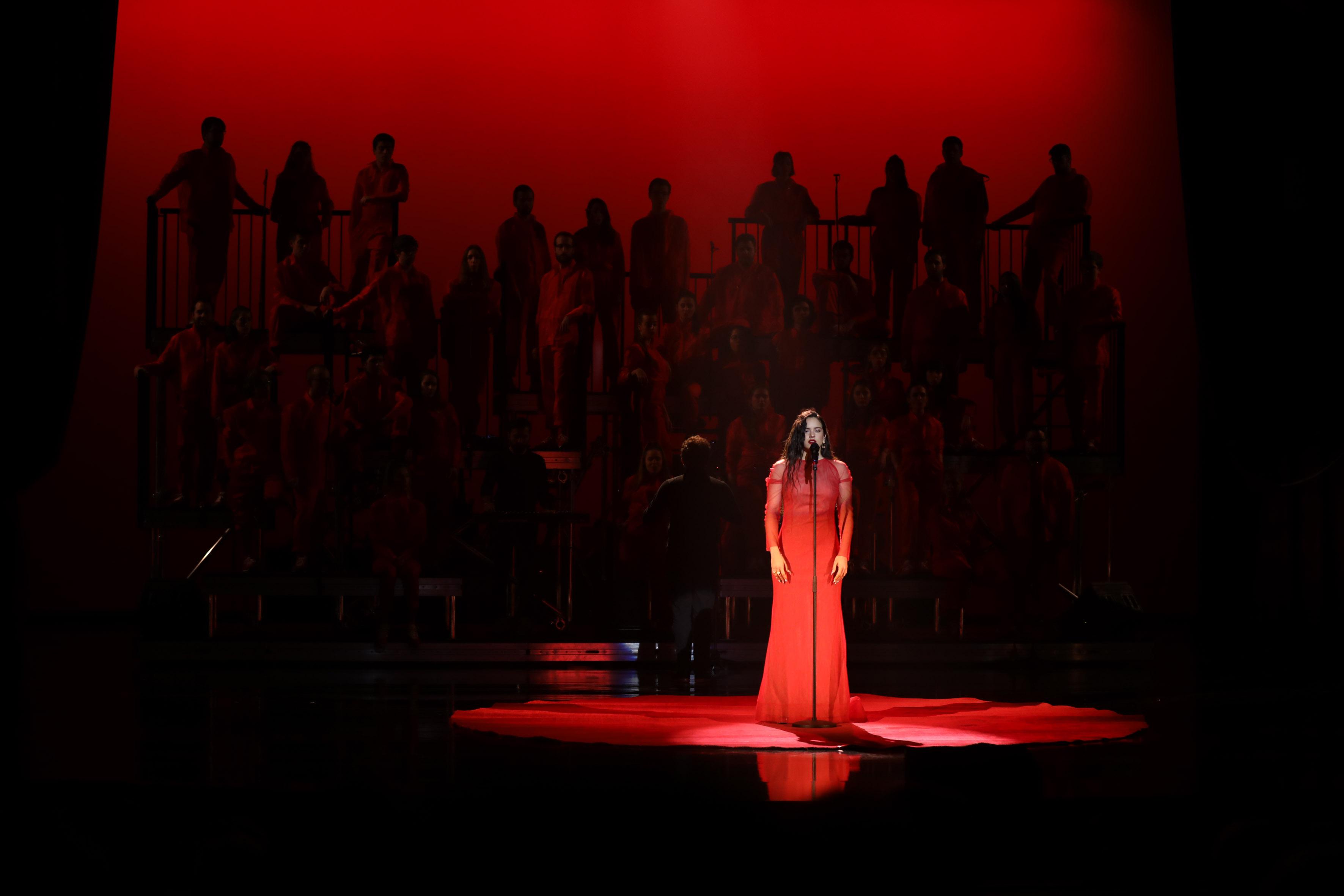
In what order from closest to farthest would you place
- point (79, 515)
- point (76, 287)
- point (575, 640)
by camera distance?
1. point (76, 287)
2. point (575, 640)
3. point (79, 515)

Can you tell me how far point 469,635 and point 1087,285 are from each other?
5.62 m

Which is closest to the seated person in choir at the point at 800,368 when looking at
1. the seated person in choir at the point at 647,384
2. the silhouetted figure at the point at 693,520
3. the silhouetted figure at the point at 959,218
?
the seated person in choir at the point at 647,384

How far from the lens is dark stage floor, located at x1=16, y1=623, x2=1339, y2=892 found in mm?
3928

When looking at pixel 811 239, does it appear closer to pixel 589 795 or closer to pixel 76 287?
pixel 76 287

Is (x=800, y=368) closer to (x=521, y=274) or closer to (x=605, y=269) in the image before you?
(x=605, y=269)

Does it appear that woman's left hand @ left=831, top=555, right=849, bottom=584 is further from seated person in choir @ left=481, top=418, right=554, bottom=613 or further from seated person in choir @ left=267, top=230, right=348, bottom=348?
seated person in choir @ left=267, top=230, right=348, bottom=348

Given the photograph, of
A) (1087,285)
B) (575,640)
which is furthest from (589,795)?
(1087,285)

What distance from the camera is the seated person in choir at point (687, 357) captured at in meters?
10.5

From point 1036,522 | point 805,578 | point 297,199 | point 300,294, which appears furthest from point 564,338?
point 805,578

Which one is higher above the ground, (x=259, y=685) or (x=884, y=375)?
(x=884, y=375)

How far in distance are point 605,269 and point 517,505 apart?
9.00ft

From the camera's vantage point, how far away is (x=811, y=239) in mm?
13398

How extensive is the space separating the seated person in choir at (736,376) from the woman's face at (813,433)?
4.07 metres

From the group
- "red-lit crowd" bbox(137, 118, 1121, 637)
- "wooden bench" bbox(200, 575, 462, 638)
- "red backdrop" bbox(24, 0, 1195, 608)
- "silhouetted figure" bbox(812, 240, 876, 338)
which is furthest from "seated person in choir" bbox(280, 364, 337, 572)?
"silhouetted figure" bbox(812, 240, 876, 338)
